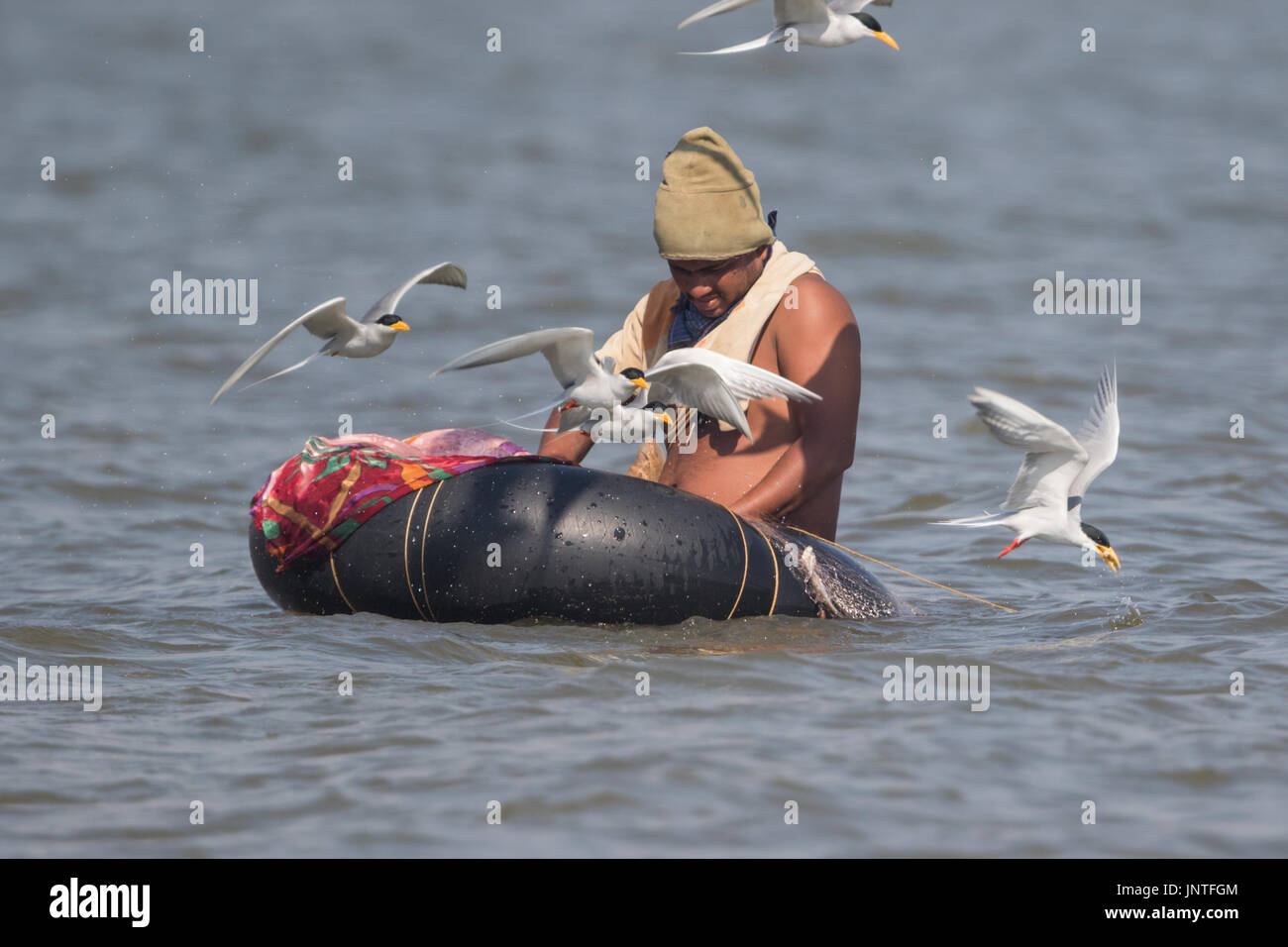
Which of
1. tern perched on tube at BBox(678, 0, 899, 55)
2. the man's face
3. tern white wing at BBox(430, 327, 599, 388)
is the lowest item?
tern white wing at BBox(430, 327, 599, 388)

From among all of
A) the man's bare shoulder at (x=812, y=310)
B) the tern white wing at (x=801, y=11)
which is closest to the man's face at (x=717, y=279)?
the man's bare shoulder at (x=812, y=310)

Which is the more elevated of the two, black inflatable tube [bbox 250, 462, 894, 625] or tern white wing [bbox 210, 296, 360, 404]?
tern white wing [bbox 210, 296, 360, 404]

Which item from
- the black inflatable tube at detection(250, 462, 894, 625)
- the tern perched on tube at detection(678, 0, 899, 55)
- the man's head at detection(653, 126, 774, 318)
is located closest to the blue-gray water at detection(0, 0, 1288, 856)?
the black inflatable tube at detection(250, 462, 894, 625)

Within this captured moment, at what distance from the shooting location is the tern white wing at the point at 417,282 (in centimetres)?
577

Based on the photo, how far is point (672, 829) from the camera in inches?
189

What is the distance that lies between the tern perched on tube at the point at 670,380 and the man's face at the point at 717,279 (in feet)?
2.25

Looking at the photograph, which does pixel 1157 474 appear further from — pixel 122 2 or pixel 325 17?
pixel 122 2

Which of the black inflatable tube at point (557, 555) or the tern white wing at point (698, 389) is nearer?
the tern white wing at point (698, 389)

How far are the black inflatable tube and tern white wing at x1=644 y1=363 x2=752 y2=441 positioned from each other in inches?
17.3

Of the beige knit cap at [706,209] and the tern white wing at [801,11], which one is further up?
the tern white wing at [801,11]

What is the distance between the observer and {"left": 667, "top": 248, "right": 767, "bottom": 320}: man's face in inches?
263

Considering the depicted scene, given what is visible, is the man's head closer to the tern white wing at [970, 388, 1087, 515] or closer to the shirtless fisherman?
the shirtless fisherman

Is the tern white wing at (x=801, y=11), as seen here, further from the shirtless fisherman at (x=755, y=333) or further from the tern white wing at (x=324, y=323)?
the tern white wing at (x=324, y=323)
